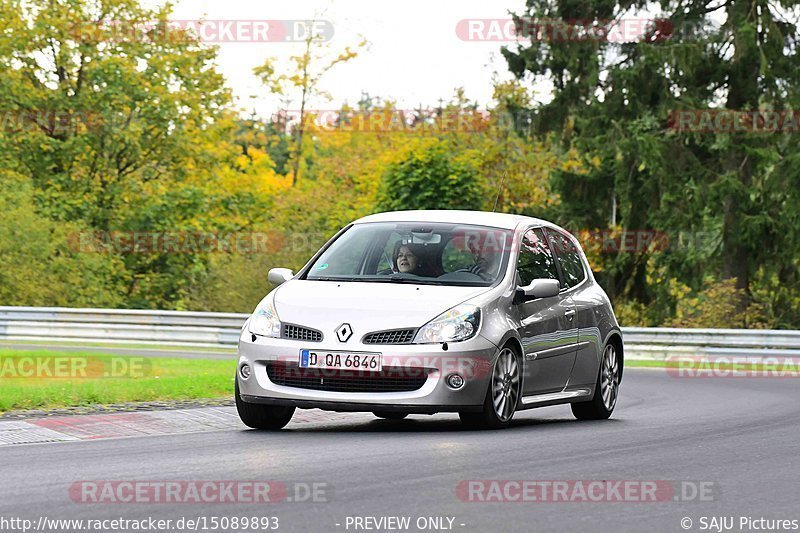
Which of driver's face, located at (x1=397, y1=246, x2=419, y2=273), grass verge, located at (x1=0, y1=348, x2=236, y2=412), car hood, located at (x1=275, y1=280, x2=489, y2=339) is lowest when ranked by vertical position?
grass verge, located at (x1=0, y1=348, x2=236, y2=412)

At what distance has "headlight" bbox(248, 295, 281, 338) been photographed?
37.2ft

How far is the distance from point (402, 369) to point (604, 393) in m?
3.42

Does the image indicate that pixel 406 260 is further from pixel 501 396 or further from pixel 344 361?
pixel 344 361

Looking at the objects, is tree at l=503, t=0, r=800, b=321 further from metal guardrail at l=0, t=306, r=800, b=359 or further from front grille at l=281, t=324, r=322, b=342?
front grille at l=281, t=324, r=322, b=342

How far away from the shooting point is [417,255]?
12.2 m

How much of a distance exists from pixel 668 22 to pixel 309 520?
33875mm

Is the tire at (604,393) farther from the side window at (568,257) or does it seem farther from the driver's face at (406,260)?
the driver's face at (406,260)

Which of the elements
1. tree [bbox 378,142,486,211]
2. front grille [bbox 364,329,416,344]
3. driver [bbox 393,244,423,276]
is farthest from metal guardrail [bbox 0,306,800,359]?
front grille [bbox 364,329,416,344]

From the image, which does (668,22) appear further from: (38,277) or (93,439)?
(93,439)

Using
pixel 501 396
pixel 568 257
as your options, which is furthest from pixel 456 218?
pixel 501 396

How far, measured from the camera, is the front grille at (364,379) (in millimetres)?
10969

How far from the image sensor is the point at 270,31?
4256cm

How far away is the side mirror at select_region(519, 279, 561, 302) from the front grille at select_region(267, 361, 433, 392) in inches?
56.0

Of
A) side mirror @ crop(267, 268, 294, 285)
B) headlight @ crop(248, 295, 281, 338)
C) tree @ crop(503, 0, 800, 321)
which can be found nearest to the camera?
headlight @ crop(248, 295, 281, 338)
